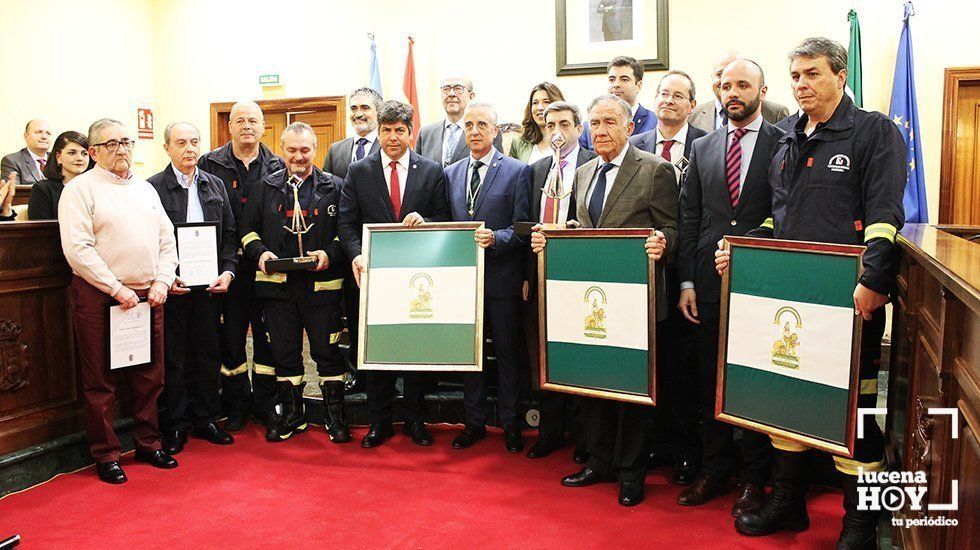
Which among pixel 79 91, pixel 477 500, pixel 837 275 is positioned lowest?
pixel 477 500

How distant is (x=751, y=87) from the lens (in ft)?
9.78

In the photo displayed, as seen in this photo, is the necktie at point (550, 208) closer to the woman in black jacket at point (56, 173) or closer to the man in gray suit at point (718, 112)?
the man in gray suit at point (718, 112)

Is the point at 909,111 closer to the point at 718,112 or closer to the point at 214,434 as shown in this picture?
the point at 718,112

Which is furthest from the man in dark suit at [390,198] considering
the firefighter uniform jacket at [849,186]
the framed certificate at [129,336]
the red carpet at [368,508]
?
the firefighter uniform jacket at [849,186]

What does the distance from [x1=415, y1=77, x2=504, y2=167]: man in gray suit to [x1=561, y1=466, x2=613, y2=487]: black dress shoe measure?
6.88ft

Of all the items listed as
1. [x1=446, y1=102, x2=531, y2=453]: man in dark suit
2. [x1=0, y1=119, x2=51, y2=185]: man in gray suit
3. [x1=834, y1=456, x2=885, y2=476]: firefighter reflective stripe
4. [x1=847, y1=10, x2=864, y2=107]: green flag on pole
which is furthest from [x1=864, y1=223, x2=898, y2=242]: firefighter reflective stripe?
[x1=0, y1=119, x2=51, y2=185]: man in gray suit

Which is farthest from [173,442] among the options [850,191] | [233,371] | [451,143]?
[850,191]

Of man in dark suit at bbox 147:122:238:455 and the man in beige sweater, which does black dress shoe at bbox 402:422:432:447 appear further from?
the man in beige sweater

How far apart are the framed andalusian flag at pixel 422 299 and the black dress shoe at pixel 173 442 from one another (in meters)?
0.98

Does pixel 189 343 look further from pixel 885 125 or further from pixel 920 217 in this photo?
pixel 920 217

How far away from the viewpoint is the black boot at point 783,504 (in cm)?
281

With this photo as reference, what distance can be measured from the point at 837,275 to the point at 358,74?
6.12 meters

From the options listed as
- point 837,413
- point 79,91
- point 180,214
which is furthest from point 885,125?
point 79,91

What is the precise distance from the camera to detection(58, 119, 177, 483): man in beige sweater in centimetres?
338
